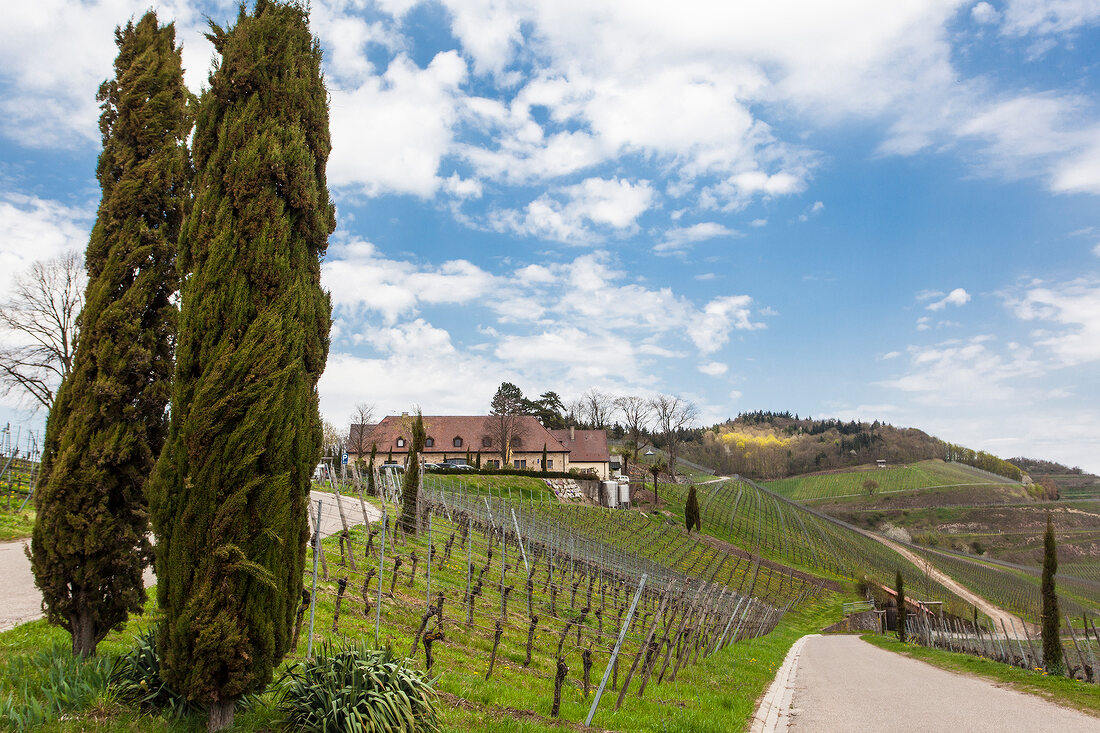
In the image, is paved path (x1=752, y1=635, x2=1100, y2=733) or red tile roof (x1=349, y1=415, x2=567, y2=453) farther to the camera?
red tile roof (x1=349, y1=415, x2=567, y2=453)

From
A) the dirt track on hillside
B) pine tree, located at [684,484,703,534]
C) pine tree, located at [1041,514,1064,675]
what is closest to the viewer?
pine tree, located at [1041,514,1064,675]

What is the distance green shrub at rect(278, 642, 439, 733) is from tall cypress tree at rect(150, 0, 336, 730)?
39 centimetres

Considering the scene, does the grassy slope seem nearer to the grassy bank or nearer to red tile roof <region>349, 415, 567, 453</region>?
the grassy bank

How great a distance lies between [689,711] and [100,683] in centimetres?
664

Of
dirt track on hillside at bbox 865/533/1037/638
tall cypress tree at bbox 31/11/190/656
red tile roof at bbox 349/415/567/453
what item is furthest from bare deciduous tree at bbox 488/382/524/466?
tall cypress tree at bbox 31/11/190/656

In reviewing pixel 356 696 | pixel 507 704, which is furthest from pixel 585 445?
pixel 356 696

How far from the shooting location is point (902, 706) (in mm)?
10742

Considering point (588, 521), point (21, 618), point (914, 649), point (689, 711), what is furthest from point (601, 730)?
point (588, 521)

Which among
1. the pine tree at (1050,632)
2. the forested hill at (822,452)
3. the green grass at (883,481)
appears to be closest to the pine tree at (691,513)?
the pine tree at (1050,632)

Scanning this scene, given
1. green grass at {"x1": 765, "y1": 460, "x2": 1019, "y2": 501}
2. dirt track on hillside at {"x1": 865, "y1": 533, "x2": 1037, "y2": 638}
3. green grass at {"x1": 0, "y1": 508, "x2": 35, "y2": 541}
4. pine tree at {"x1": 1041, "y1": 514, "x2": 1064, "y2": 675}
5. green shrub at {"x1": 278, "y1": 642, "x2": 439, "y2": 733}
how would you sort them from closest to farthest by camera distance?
green shrub at {"x1": 278, "y1": 642, "x2": 439, "y2": 733}
green grass at {"x1": 0, "y1": 508, "x2": 35, "y2": 541}
pine tree at {"x1": 1041, "y1": 514, "x2": 1064, "y2": 675}
dirt track on hillside at {"x1": 865, "y1": 533, "x2": 1037, "y2": 638}
green grass at {"x1": 765, "y1": 460, "x2": 1019, "y2": 501}

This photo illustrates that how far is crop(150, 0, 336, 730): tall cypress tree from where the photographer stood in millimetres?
4977

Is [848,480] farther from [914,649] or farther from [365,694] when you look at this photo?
[365,694]

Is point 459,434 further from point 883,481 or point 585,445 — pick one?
point 883,481

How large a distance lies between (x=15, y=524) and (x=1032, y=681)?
24667mm
